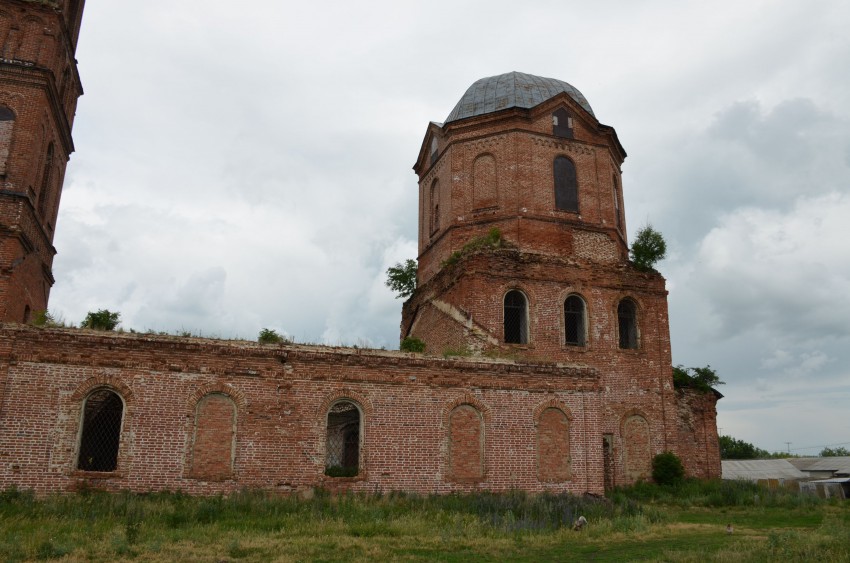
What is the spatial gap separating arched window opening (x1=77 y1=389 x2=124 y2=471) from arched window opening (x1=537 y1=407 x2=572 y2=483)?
1023cm

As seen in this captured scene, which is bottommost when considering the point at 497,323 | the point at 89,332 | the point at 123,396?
the point at 123,396

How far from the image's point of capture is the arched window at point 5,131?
19781 mm

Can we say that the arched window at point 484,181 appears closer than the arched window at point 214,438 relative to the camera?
No

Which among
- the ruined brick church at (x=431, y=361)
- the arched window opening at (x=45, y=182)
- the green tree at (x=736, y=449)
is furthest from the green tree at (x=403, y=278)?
the green tree at (x=736, y=449)

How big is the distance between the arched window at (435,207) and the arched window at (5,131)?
46.7 ft

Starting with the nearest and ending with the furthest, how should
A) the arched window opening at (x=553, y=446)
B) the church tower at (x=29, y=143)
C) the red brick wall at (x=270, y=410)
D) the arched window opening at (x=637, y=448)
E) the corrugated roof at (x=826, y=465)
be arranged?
the red brick wall at (x=270, y=410)
the arched window opening at (x=553, y=446)
the church tower at (x=29, y=143)
the arched window opening at (x=637, y=448)
the corrugated roof at (x=826, y=465)

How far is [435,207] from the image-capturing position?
27.0 m

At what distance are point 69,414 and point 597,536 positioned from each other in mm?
11066

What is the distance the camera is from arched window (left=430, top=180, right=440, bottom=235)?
87.4ft

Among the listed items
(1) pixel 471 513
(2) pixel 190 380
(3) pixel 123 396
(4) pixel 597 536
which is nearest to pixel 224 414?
(2) pixel 190 380

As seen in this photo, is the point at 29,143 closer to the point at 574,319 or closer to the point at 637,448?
the point at 574,319

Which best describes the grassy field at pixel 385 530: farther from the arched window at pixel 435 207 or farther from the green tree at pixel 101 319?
the arched window at pixel 435 207

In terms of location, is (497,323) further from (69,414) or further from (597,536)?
(69,414)

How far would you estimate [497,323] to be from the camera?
21.8 metres
